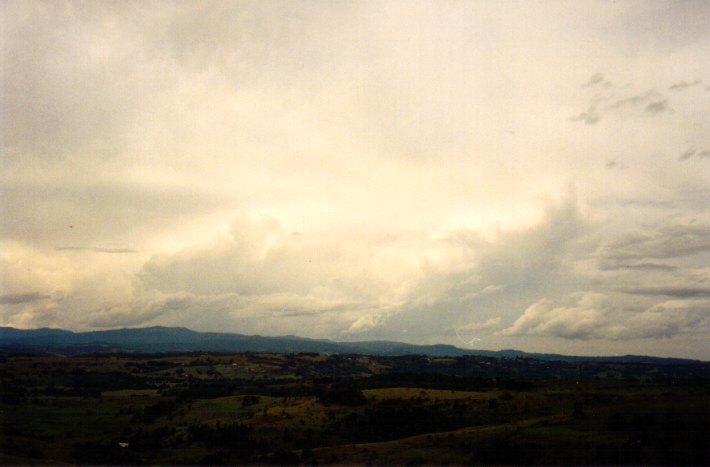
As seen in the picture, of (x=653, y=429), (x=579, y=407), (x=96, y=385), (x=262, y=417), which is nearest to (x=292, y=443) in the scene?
(x=262, y=417)

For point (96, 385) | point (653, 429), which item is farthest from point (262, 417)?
point (96, 385)

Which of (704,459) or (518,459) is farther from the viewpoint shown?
(518,459)

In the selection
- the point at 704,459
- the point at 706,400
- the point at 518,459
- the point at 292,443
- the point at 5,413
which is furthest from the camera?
the point at 5,413

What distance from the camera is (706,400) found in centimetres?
5303

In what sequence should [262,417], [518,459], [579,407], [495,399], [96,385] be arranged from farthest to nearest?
[96,385] < [262,417] < [495,399] < [579,407] < [518,459]

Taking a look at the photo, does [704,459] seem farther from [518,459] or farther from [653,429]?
[518,459]

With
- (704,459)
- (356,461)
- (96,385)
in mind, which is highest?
(704,459)

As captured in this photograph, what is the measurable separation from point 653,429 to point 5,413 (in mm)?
107440

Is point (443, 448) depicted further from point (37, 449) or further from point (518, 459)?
point (37, 449)

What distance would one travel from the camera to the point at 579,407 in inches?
2472

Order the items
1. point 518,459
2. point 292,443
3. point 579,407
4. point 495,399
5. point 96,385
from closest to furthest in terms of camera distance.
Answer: point 518,459 → point 579,407 → point 292,443 → point 495,399 → point 96,385

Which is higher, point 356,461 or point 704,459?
point 704,459

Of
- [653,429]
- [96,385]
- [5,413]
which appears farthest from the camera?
[96,385]

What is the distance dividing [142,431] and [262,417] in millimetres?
20861
